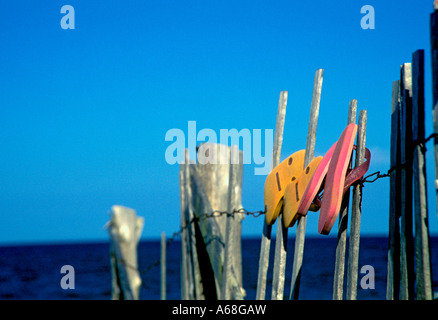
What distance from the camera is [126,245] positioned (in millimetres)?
3439

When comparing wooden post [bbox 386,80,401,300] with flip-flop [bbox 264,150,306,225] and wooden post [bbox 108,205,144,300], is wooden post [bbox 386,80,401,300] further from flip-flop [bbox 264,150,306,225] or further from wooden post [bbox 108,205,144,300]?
wooden post [bbox 108,205,144,300]

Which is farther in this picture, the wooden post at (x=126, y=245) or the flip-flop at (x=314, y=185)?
the flip-flop at (x=314, y=185)

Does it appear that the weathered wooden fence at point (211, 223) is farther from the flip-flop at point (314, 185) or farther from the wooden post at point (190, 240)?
the flip-flop at point (314, 185)

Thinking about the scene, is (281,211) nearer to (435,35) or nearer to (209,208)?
(209,208)

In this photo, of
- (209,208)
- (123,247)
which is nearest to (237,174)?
(209,208)

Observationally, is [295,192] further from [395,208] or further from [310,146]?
[395,208]

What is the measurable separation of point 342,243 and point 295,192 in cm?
61

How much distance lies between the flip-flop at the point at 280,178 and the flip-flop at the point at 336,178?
1.60 ft

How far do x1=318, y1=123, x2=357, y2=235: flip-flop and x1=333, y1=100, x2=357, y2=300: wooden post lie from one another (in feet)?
0.44

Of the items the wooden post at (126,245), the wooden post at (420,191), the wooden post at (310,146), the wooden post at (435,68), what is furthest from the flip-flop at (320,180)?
the wooden post at (126,245)

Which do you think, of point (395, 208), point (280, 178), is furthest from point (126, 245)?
point (280, 178)

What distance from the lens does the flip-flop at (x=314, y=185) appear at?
4.96 metres

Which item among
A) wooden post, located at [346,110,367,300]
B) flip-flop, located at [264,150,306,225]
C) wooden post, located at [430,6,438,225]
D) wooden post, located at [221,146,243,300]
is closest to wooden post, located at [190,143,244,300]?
wooden post, located at [221,146,243,300]

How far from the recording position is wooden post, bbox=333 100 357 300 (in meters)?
4.91
